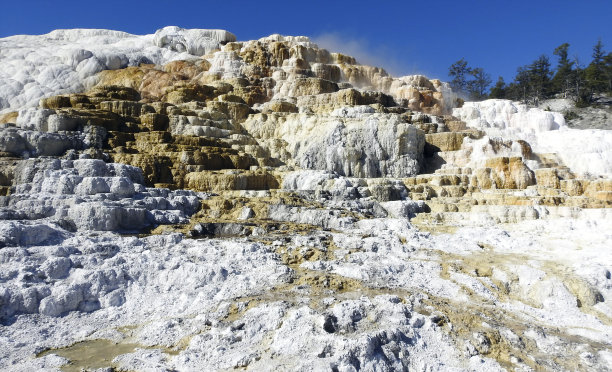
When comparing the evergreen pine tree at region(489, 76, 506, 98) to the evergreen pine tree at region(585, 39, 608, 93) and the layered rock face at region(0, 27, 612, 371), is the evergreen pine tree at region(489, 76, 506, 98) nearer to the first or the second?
the evergreen pine tree at region(585, 39, 608, 93)

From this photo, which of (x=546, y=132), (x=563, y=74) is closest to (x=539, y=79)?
(x=563, y=74)

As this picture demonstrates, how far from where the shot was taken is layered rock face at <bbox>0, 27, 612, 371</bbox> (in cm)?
541

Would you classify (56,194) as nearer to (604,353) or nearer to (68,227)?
(68,227)

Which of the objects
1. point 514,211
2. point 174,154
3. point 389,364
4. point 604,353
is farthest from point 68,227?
point 514,211

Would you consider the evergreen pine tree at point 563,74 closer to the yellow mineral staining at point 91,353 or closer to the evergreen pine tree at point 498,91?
the evergreen pine tree at point 498,91

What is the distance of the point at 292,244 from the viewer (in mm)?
8906

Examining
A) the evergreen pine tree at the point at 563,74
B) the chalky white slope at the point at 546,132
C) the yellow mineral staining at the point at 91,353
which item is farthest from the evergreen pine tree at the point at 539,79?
the yellow mineral staining at the point at 91,353

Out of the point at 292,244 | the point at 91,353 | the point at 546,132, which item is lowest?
the point at 91,353

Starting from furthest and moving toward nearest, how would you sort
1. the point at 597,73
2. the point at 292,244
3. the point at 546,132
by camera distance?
the point at 597,73
the point at 546,132
the point at 292,244

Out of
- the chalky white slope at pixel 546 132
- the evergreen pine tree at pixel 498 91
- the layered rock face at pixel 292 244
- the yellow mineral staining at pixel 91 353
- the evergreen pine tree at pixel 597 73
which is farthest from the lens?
the evergreen pine tree at pixel 498 91

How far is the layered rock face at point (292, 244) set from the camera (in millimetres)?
5414

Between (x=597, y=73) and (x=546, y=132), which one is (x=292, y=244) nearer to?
(x=546, y=132)

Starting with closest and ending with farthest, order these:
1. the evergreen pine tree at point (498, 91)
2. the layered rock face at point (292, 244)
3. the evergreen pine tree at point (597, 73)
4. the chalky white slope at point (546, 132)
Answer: the layered rock face at point (292, 244)
the chalky white slope at point (546, 132)
the evergreen pine tree at point (597, 73)
the evergreen pine tree at point (498, 91)

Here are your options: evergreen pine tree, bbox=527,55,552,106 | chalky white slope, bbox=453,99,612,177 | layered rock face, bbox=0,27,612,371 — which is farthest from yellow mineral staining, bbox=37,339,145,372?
evergreen pine tree, bbox=527,55,552,106
